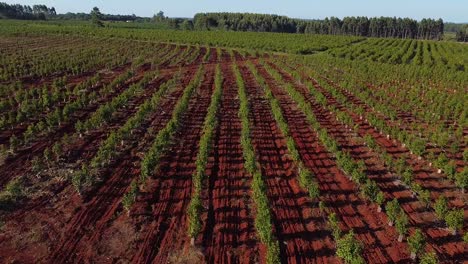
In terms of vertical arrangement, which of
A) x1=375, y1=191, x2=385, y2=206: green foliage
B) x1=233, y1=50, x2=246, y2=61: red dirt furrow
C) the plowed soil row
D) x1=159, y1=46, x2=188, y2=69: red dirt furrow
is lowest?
the plowed soil row

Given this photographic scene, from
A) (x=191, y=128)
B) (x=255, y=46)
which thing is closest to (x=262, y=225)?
(x=191, y=128)

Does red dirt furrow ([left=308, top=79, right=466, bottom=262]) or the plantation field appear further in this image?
red dirt furrow ([left=308, top=79, right=466, bottom=262])

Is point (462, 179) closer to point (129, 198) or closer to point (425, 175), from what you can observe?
point (425, 175)

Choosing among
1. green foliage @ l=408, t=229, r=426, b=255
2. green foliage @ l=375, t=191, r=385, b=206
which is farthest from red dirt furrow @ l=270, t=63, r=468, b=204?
green foliage @ l=408, t=229, r=426, b=255

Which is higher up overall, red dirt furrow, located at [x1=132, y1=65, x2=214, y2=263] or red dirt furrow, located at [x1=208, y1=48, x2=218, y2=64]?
red dirt furrow, located at [x1=208, y1=48, x2=218, y2=64]

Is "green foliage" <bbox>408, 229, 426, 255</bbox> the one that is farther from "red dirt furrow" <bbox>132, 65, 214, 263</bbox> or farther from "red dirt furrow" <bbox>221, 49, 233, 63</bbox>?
"red dirt furrow" <bbox>221, 49, 233, 63</bbox>

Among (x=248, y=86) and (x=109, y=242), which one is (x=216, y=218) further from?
(x=248, y=86)

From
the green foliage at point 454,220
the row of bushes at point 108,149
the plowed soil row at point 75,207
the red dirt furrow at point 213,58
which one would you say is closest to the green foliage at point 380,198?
the green foliage at point 454,220
